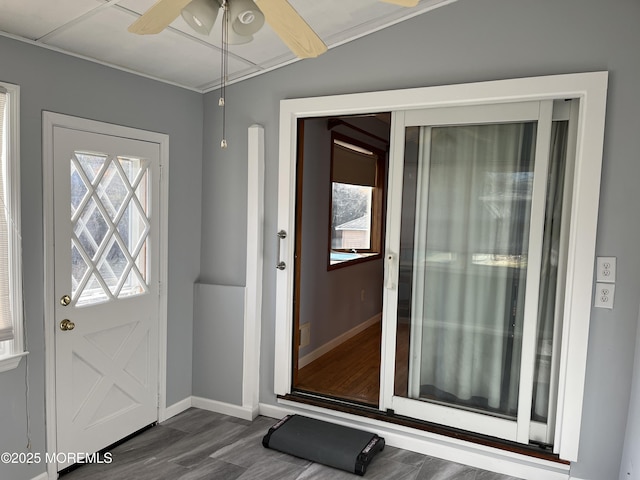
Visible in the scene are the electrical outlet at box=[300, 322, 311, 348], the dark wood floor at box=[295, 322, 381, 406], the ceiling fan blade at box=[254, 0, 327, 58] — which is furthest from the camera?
the electrical outlet at box=[300, 322, 311, 348]

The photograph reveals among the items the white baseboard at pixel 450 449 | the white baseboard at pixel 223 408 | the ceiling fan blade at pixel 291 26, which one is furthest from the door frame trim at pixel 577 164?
the white baseboard at pixel 223 408

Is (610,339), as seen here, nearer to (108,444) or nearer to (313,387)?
(313,387)

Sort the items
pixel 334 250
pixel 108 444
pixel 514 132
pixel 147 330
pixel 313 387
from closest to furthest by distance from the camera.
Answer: pixel 514 132 < pixel 108 444 < pixel 147 330 < pixel 313 387 < pixel 334 250

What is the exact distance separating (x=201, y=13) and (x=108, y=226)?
1624 millimetres

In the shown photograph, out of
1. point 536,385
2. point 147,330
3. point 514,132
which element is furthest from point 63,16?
point 536,385

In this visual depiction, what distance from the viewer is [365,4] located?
2.39 m

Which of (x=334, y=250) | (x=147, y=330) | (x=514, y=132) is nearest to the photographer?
(x=514, y=132)

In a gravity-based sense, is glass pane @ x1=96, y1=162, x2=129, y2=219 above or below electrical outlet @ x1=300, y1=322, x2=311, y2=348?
above

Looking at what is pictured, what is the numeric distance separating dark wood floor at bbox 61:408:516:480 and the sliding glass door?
0.94ft

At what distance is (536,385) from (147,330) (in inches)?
97.7

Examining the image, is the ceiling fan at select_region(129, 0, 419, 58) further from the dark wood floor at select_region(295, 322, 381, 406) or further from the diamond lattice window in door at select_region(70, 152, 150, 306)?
the dark wood floor at select_region(295, 322, 381, 406)

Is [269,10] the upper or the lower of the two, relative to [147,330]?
upper

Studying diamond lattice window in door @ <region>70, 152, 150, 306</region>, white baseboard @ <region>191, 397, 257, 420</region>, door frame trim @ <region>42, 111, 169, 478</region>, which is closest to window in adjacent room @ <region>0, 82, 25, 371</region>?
door frame trim @ <region>42, 111, 169, 478</region>

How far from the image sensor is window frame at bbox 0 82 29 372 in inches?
84.8
